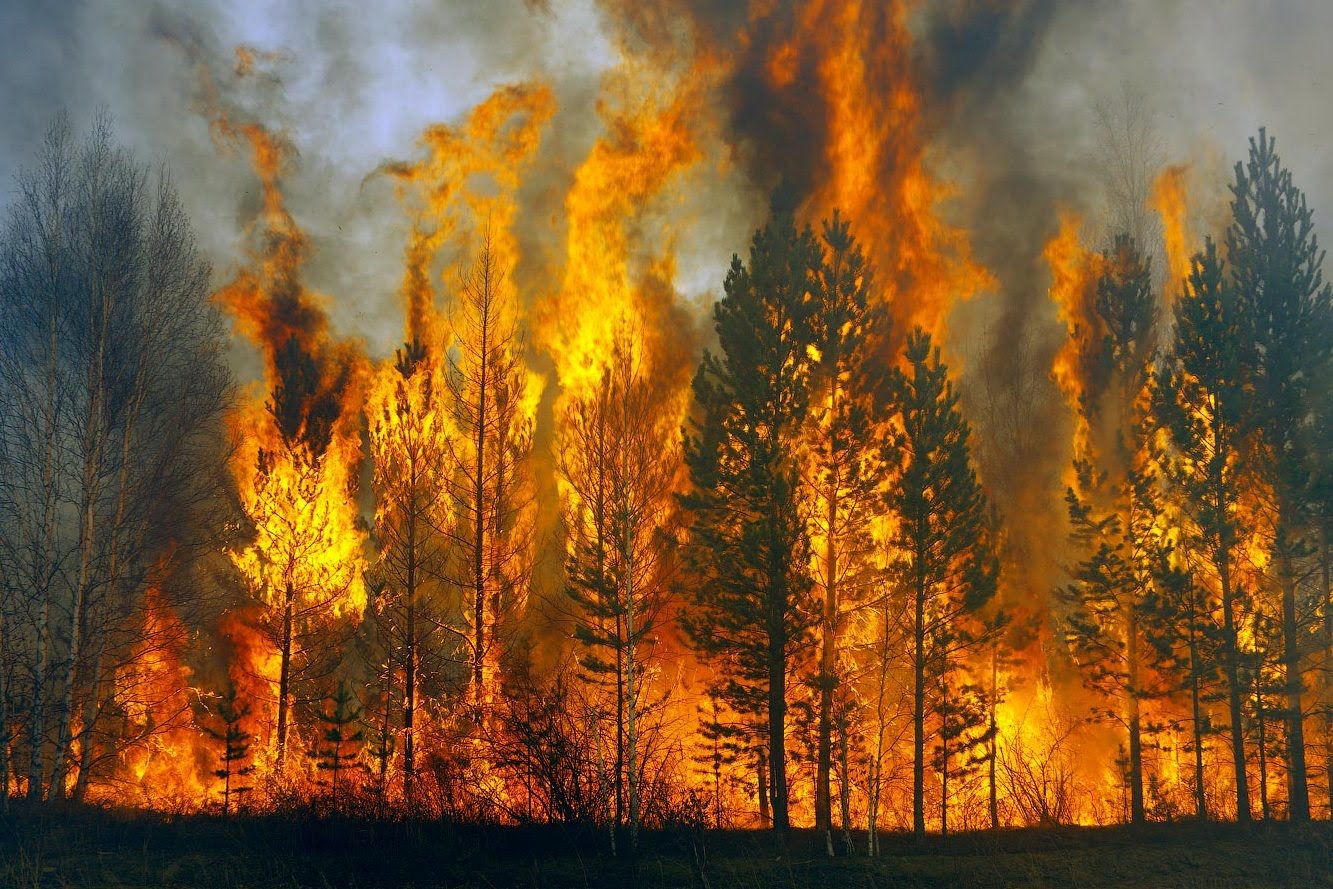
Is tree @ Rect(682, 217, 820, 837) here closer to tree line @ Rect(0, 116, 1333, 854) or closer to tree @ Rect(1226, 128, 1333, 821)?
tree line @ Rect(0, 116, 1333, 854)

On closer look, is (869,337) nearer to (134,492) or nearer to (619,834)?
(619,834)

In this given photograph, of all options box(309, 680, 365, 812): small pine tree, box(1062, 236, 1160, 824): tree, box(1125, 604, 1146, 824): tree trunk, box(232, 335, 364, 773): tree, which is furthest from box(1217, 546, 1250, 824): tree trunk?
box(232, 335, 364, 773): tree

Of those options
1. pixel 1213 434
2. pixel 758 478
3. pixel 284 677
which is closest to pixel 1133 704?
pixel 1213 434

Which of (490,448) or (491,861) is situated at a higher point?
(490,448)

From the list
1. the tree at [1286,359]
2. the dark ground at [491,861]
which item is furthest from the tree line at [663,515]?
the dark ground at [491,861]

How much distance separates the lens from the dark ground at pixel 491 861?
1091 cm

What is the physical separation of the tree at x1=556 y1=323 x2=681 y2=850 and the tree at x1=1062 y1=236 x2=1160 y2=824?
46.5ft

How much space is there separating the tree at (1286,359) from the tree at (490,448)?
63.8 ft

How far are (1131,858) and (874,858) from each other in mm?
4534

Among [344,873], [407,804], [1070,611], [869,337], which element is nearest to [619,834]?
[407,804]

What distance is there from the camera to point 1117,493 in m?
28.3

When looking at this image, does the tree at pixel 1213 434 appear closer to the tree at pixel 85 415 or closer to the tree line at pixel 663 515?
the tree line at pixel 663 515

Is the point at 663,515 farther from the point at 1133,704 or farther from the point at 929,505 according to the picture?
the point at 1133,704

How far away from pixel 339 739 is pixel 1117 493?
2435 centimetres
